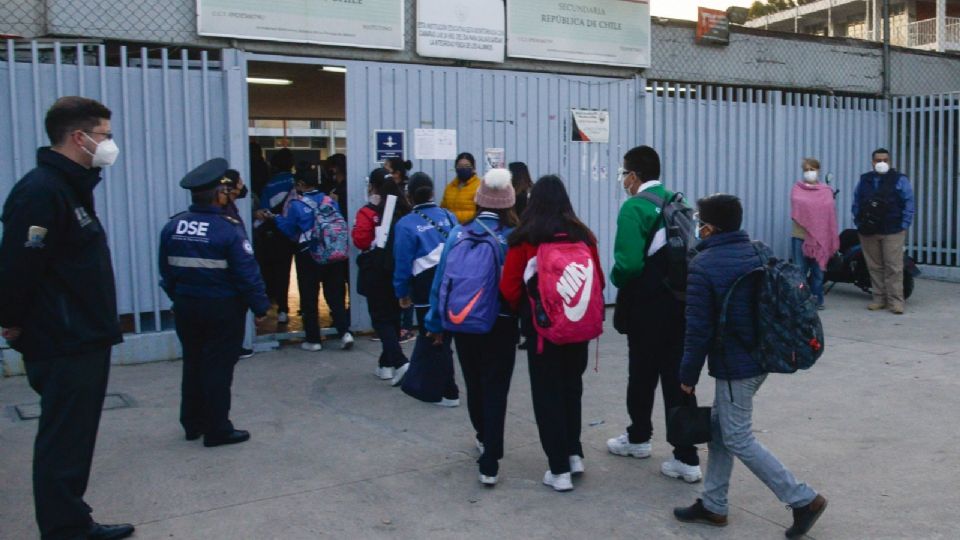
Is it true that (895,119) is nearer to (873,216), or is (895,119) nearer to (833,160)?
(833,160)

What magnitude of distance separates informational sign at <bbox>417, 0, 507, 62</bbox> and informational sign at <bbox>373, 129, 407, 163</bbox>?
2.88ft

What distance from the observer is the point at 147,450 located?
5.69 metres

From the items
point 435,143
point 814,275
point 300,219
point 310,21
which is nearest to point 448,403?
point 300,219

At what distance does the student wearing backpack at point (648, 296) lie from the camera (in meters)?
5.09

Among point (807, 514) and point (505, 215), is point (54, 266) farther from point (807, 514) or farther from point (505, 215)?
point (807, 514)

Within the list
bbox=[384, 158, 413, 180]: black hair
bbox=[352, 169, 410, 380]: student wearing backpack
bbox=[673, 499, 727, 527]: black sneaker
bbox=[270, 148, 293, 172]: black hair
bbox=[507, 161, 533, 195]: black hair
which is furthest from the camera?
bbox=[270, 148, 293, 172]: black hair

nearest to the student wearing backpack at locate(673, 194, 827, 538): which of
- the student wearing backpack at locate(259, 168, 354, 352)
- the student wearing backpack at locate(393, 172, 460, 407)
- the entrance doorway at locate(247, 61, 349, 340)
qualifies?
the student wearing backpack at locate(393, 172, 460, 407)

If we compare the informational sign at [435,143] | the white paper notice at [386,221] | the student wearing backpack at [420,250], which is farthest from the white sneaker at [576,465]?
the informational sign at [435,143]

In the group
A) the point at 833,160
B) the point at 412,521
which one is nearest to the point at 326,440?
the point at 412,521

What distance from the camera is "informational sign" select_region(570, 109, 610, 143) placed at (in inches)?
405

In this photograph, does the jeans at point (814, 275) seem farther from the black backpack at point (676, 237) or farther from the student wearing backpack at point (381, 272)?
the black backpack at point (676, 237)

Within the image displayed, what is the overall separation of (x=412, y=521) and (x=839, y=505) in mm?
2204

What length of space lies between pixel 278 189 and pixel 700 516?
608 cm

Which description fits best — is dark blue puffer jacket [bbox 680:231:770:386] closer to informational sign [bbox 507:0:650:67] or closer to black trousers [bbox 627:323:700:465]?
black trousers [bbox 627:323:700:465]
